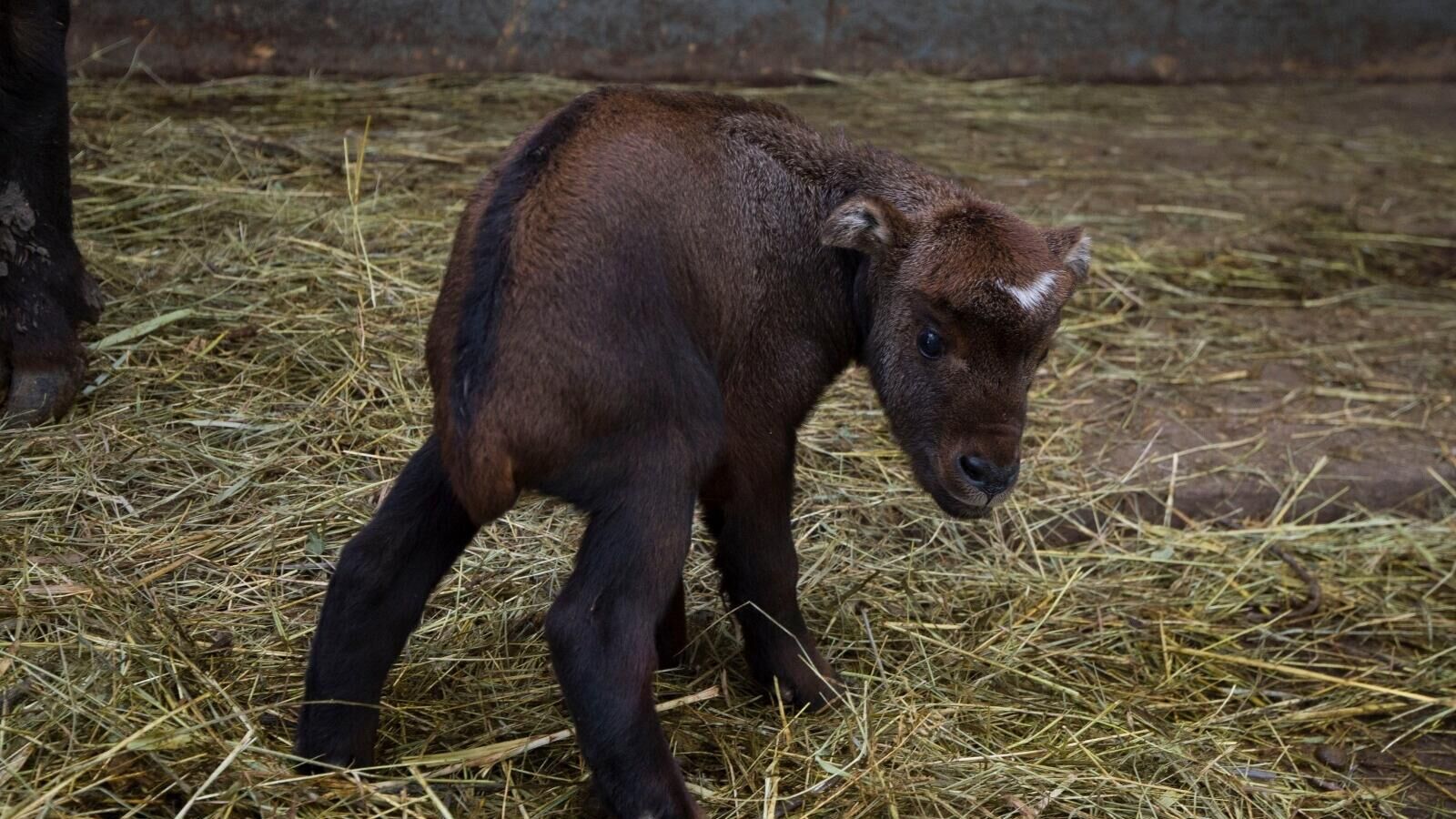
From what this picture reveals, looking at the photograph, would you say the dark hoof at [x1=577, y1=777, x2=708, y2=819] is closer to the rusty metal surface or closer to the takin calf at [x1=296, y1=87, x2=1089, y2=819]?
the takin calf at [x1=296, y1=87, x2=1089, y2=819]

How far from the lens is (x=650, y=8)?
1051 cm

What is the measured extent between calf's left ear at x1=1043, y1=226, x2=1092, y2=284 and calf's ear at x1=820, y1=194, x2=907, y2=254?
55 cm

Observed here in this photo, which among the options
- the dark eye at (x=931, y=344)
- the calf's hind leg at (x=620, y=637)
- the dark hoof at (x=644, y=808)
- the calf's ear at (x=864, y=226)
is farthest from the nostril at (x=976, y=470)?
the dark hoof at (x=644, y=808)

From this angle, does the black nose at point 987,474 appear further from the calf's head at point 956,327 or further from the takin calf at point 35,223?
the takin calf at point 35,223

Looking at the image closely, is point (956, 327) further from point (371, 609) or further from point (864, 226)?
point (371, 609)

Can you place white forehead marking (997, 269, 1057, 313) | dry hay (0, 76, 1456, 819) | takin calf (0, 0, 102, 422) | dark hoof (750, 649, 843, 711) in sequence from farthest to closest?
takin calf (0, 0, 102, 422)
dark hoof (750, 649, 843, 711)
white forehead marking (997, 269, 1057, 313)
dry hay (0, 76, 1456, 819)

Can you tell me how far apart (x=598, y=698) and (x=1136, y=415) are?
150 inches

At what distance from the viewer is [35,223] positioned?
17.3ft

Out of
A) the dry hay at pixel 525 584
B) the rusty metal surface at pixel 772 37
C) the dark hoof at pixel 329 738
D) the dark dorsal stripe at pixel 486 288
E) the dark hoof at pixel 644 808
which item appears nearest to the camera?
the dark dorsal stripe at pixel 486 288

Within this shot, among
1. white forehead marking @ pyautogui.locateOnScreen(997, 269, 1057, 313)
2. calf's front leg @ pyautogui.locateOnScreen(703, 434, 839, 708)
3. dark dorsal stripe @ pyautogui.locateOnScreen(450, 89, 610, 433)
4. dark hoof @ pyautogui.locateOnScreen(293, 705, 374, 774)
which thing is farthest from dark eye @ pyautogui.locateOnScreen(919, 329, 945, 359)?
dark hoof @ pyautogui.locateOnScreen(293, 705, 374, 774)

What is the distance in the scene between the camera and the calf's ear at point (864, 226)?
4.13 metres

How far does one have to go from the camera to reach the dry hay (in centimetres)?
383

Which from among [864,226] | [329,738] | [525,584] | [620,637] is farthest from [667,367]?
[525,584]

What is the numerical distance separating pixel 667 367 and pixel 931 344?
0.92 metres
